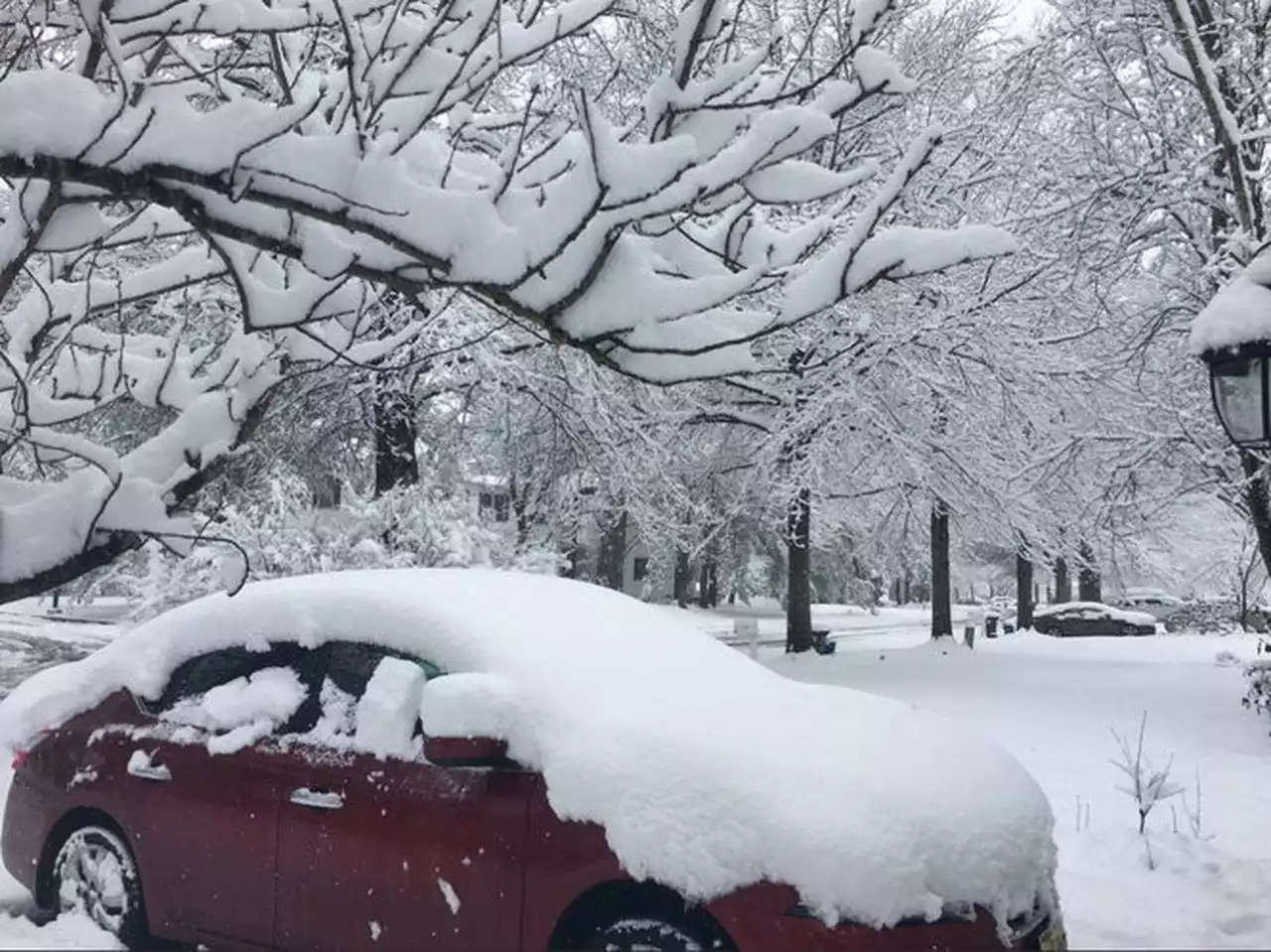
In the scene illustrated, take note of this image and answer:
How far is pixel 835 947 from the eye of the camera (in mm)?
3336

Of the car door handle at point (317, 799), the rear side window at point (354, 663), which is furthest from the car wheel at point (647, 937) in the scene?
the rear side window at point (354, 663)

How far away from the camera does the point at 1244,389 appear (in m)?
5.13

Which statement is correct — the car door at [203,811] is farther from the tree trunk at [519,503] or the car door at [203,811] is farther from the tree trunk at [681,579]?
the tree trunk at [681,579]

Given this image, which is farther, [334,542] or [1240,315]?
[334,542]

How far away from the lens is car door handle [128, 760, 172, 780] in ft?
15.3

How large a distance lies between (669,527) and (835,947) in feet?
46.5

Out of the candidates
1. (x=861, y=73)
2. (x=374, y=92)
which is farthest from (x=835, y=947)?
(x=374, y=92)

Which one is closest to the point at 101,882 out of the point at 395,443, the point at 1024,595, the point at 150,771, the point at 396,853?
the point at 150,771

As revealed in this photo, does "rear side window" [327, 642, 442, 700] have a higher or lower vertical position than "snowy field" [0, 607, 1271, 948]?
higher

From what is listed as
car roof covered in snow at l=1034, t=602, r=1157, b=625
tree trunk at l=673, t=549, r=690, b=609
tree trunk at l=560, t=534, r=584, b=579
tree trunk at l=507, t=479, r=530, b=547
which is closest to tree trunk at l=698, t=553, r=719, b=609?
tree trunk at l=673, t=549, r=690, b=609

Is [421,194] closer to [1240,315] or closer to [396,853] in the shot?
[396,853]

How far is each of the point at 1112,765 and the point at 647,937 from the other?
6539 millimetres

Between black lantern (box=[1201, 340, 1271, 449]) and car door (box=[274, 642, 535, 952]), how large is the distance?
3507 mm

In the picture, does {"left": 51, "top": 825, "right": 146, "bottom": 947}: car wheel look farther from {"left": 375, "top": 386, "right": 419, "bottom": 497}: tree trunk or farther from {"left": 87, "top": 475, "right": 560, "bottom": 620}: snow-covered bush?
{"left": 375, "top": 386, "right": 419, "bottom": 497}: tree trunk
